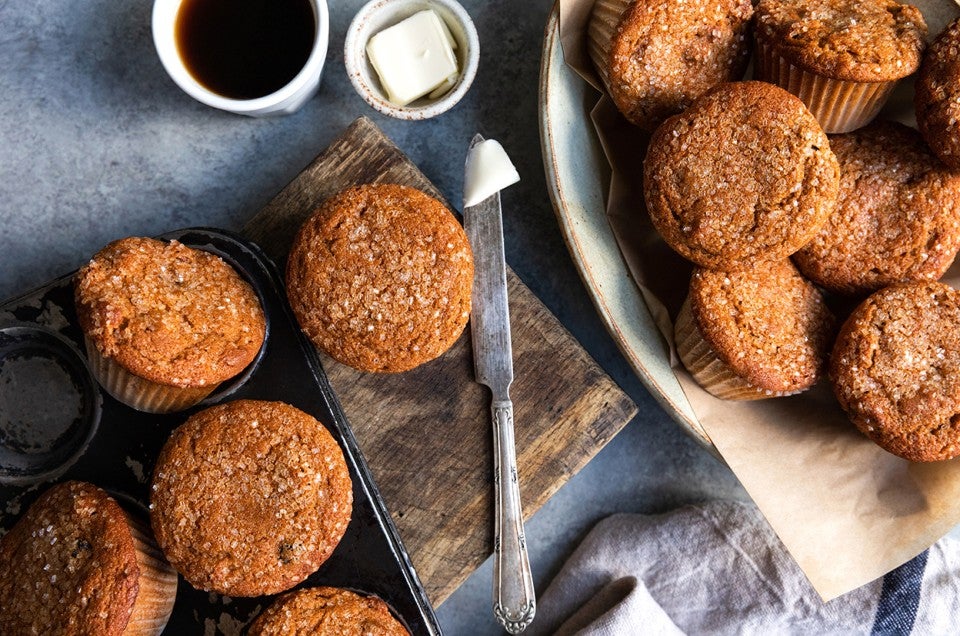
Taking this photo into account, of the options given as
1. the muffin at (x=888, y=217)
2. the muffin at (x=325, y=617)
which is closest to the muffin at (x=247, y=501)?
the muffin at (x=325, y=617)

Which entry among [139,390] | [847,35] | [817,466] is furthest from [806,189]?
[139,390]

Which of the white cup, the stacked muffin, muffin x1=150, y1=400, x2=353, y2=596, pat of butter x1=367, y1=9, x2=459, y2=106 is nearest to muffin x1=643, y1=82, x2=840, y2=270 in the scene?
the stacked muffin

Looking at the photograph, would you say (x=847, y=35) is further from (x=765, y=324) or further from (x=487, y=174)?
(x=487, y=174)

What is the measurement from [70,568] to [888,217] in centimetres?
230

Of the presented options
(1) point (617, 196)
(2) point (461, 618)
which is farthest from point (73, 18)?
(2) point (461, 618)

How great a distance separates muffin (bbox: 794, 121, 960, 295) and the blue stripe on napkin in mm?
1013

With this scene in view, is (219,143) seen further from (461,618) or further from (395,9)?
(461,618)

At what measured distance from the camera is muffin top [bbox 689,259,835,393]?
2.06 meters

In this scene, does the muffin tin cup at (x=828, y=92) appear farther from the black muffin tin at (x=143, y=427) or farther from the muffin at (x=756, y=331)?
the black muffin tin at (x=143, y=427)

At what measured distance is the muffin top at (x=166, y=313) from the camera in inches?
72.8

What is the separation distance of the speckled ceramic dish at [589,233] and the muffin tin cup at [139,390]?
1.06 metres

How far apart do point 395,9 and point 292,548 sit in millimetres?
1560

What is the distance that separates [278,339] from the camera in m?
2.13

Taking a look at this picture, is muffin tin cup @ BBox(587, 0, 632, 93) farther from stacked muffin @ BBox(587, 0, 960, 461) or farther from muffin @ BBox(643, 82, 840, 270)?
muffin @ BBox(643, 82, 840, 270)
